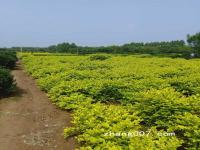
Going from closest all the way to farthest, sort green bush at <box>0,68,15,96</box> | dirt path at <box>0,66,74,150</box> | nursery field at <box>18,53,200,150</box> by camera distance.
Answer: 1. nursery field at <box>18,53,200,150</box>
2. dirt path at <box>0,66,74,150</box>
3. green bush at <box>0,68,15,96</box>

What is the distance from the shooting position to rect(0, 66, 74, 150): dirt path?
7145 mm

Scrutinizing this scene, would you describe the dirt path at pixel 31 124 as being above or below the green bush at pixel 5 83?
below

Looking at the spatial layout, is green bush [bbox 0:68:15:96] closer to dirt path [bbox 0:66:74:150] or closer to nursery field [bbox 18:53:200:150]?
dirt path [bbox 0:66:74:150]

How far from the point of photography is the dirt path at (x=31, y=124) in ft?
23.4

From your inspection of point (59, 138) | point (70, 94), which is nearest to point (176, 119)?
point (59, 138)

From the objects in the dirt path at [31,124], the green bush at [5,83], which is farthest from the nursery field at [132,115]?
the green bush at [5,83]

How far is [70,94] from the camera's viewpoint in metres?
10.9

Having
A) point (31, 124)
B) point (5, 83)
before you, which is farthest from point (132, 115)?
point (5, 83)

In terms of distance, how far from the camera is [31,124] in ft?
28.2

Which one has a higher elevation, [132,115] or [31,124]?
[132,115]

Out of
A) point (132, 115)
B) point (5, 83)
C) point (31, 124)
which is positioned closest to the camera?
point (132, 115)

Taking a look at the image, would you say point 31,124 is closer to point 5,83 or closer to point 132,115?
point 132,115

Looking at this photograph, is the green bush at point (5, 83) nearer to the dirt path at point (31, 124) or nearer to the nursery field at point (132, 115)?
the dirt path at point (31, 124)

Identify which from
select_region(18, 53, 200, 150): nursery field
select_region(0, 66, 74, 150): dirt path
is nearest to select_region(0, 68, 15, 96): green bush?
select_region(0, 66, 74, 150): dirt path
